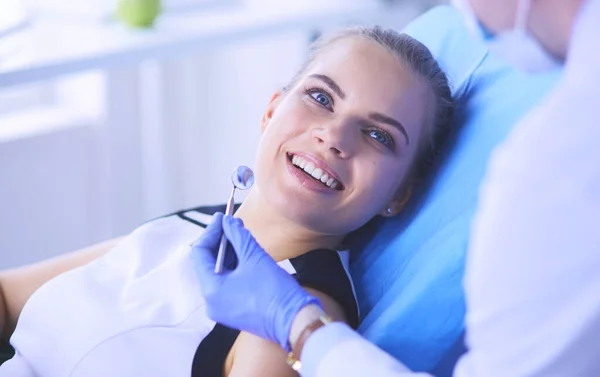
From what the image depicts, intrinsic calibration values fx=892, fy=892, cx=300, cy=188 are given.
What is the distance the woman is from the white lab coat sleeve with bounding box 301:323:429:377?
0.18 metres

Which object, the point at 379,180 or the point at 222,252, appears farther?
the point at 379,180

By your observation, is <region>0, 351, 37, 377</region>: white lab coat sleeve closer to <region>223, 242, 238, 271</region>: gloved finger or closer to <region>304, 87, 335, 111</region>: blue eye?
<region>223, 242, 238, 271</region>: gloved finger

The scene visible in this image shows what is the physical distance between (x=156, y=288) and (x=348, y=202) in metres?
0.32

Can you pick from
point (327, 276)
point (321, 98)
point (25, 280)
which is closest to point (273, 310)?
point (327, 276)

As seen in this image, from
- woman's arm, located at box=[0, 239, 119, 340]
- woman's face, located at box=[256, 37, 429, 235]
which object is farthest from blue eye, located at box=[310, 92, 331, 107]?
woman's arm, located at box=[0, 239, 119, 340]

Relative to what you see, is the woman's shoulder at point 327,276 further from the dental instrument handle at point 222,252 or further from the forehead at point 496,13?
the forehead at point 496,13

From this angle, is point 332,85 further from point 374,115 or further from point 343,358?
point 343,358

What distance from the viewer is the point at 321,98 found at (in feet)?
4.51

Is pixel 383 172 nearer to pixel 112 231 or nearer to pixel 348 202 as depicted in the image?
pixel 348 202

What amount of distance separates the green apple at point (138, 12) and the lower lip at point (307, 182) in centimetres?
108

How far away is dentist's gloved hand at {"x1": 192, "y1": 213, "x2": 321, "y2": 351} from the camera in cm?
113

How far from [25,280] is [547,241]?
1.02 metres

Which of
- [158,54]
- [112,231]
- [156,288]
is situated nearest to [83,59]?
[158,54]

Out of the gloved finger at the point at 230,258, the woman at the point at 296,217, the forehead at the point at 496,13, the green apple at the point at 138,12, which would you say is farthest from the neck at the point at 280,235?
the green apple at the point at 138,12
